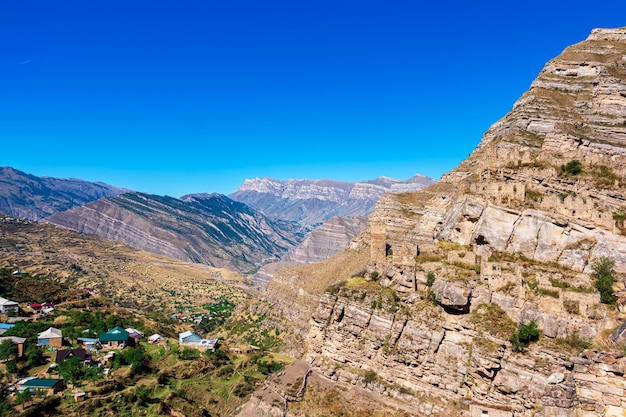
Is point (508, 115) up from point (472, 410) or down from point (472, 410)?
up

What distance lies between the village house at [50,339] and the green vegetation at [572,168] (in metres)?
53.1

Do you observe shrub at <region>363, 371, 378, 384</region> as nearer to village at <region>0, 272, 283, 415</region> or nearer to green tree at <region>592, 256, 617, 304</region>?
green tree at <region>592, 256, 617, 304</region>

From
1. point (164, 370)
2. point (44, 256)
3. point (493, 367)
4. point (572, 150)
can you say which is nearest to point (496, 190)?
point (572, 150)

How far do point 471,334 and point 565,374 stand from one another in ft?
19.1

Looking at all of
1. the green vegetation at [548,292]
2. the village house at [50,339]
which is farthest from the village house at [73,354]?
the green vegetation at [548,292]

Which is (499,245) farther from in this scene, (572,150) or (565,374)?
(572,150)

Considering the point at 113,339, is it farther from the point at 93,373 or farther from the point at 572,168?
the point at 572,168

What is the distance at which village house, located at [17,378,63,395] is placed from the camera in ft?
118

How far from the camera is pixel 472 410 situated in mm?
24375

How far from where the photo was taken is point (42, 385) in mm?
36375

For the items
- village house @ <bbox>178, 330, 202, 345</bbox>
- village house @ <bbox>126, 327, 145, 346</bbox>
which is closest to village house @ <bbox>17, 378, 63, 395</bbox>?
village house @ <bbox>126, 327, 145, 346</bbox>

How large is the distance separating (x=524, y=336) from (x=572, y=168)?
17.7m

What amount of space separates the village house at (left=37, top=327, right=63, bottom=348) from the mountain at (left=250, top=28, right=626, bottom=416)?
28.9m

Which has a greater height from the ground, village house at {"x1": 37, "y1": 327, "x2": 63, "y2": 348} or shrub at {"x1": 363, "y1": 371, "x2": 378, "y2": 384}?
shrub at {"x1": 363, "y1": 371, "x2": 378, "y2": 384}
